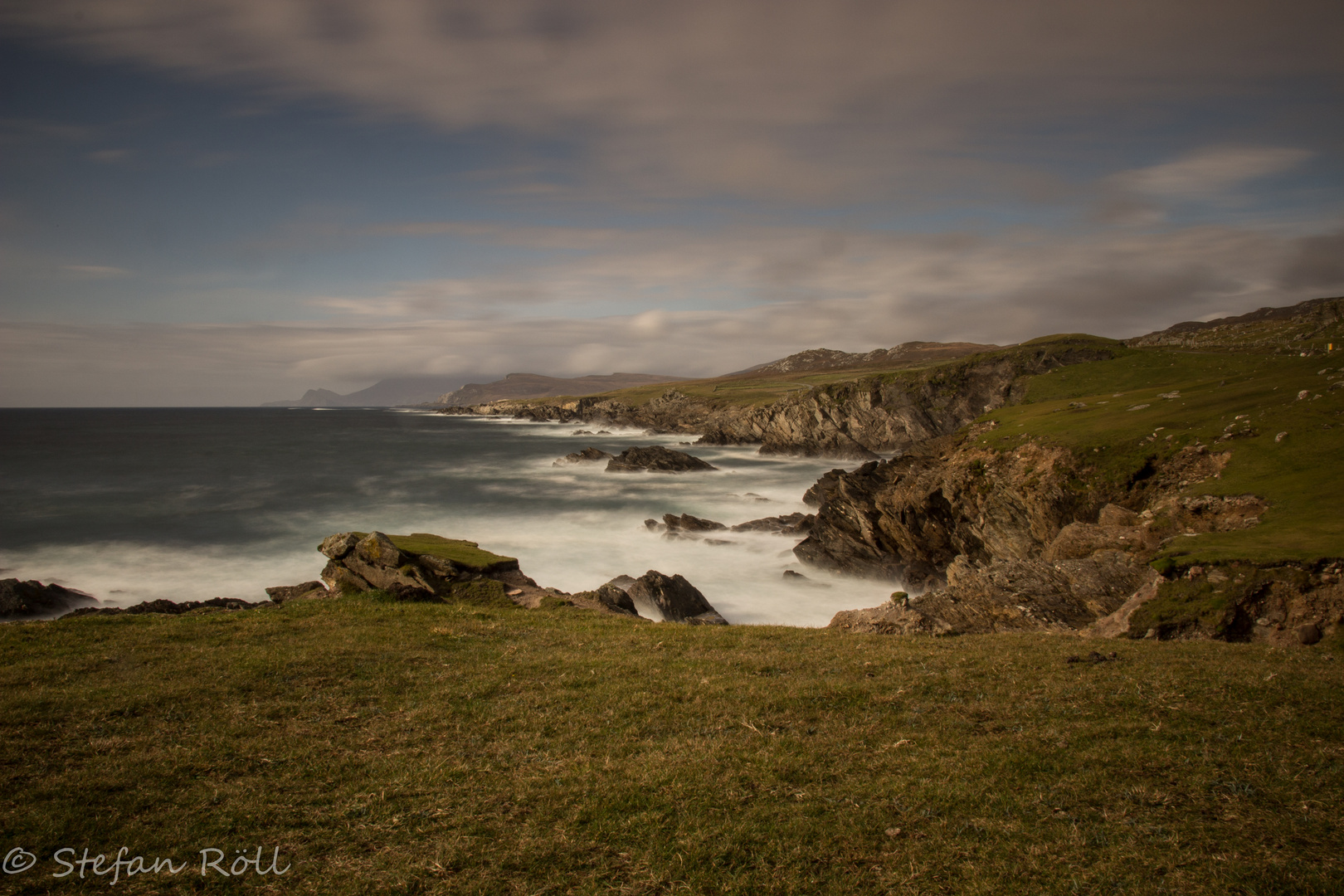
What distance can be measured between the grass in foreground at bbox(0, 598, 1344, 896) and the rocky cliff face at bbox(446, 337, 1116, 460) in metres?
74.1

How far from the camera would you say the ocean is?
3566 cm

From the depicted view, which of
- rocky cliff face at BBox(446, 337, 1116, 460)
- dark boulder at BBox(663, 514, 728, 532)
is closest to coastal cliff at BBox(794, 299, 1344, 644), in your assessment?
dark boulder at BBox(663, 514, 728, 532)

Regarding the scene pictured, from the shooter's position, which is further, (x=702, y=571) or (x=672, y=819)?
(x=702, y=571)

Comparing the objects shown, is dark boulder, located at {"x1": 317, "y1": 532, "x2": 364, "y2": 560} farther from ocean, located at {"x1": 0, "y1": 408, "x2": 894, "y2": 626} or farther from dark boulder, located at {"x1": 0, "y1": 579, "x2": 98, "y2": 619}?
ocean, located at {"x1": 0, "y1": 408, "x2": 894, "y2": 626}

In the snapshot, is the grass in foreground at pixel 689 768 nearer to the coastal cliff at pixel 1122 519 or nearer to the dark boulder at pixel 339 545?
the coastal cliff at pixel 1122 519

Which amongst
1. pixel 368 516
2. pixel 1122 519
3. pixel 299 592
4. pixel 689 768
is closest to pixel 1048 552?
pixel 1122 519

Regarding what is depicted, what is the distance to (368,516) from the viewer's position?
5700cm

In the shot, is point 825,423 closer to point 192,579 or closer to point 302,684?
point 192,579

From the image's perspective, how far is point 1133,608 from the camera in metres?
16.3

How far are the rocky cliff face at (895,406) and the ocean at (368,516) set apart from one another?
11.0m

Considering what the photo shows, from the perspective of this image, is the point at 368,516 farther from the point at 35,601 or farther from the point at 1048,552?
the point at 1048,552

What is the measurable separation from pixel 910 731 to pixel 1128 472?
23671mm

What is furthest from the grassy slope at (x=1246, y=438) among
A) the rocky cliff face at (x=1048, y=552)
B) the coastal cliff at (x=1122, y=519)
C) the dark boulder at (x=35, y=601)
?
the dark boulder at (x=35, y=601)

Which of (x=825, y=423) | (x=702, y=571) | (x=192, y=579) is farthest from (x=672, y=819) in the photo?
(x=825, y=423)
